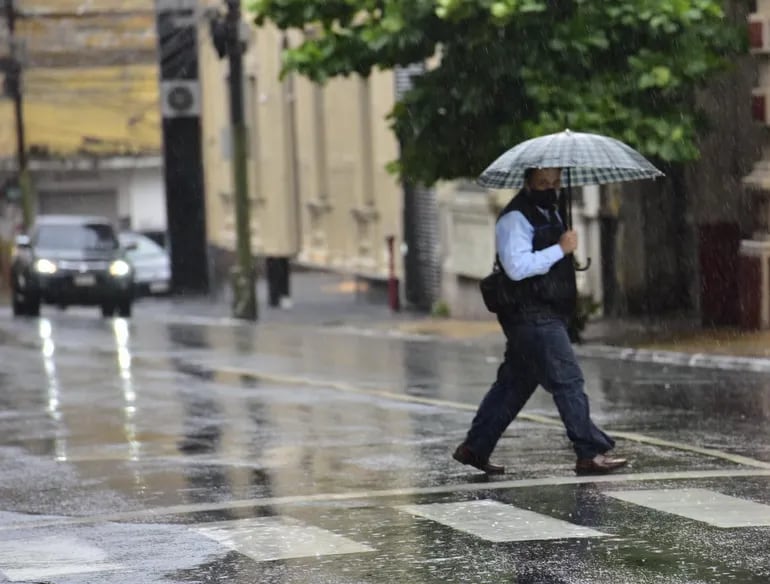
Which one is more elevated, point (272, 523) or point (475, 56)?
point (475, 56)

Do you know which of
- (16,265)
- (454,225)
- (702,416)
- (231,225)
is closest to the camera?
(702,416)

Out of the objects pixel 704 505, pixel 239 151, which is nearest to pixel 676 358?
pixel 704 505

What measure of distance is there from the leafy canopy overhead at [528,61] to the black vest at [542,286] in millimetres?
9393

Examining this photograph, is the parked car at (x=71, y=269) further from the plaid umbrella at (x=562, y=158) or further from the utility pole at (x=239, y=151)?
the plaid umbrella at (x=562, y=158)

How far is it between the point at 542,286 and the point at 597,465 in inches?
38.3

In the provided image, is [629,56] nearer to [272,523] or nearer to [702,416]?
[702,416]

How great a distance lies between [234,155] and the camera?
33406mm

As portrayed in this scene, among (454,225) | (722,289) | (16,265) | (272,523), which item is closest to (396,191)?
(454,225)

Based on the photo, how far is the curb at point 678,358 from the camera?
62.2 ft

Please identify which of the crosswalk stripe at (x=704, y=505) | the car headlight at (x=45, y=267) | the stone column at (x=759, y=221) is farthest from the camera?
the car headlight at (x=45, y=267)

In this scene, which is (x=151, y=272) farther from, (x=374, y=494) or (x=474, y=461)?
(x=374, y=494)

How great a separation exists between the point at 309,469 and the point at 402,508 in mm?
1904

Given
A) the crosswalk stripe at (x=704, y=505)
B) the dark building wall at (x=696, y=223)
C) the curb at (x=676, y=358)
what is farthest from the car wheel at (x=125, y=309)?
the crosswalk stripe at (x=704, y=505)

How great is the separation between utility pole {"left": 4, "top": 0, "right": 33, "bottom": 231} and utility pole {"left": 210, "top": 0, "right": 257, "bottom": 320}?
20339 mm
